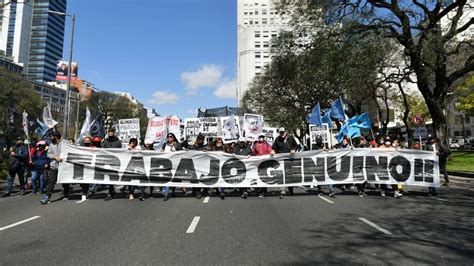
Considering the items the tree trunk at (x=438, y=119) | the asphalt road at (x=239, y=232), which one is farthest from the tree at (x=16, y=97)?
the tree trunk at (x=438, y=119)

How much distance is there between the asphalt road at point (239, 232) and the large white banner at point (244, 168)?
121cm

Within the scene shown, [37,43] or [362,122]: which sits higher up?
[37,43]

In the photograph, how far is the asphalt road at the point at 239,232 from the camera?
207 inches

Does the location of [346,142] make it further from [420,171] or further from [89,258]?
[89,258]

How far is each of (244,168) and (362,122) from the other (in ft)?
21.9

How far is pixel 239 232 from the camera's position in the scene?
681 cm

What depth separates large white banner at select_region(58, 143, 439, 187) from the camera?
11.9 m

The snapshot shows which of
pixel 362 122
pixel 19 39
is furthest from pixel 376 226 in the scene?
pixel 19 39

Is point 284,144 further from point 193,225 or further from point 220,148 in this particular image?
point 193,225

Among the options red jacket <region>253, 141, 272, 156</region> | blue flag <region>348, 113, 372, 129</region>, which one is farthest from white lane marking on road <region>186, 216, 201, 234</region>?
blue flag <region>348, 113, 372, 129</region>

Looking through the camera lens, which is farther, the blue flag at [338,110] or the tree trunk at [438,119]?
the tree trunk at [438,119]

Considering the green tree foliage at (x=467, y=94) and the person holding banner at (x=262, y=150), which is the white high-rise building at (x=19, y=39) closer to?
the green tree foliage at (x=467, y=94)

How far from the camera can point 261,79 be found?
169 ft

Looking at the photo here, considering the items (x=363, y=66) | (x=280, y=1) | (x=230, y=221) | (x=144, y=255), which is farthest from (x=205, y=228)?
(x=280, y=1)
